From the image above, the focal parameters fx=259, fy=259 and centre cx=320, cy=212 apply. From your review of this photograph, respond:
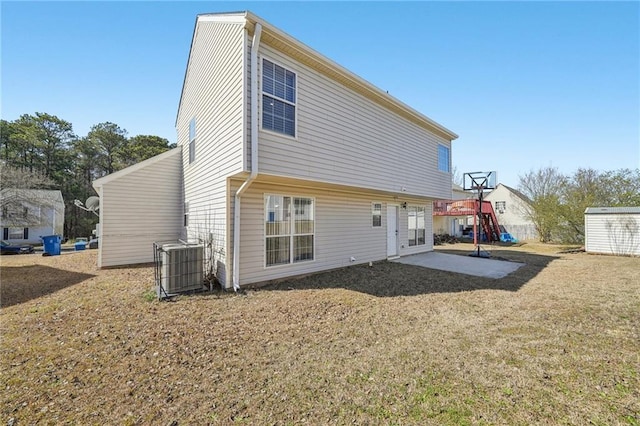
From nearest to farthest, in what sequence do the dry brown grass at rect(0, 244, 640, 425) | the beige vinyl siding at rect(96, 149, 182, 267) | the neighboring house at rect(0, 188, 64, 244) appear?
1. the dry brown grass at rect(0, 244, 640, 425)
2. the beige vinyl siding at rect(96, 149, 182, 267)
3. the neighboring house at rect(0, 188, 64, 244)

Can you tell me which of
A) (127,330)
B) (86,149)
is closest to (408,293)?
(127,330)

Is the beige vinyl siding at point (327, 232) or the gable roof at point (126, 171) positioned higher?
the gable roof at point (126, 171)

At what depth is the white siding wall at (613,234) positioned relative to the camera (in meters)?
A: 12.6

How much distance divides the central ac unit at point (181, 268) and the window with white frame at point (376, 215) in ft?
20.0

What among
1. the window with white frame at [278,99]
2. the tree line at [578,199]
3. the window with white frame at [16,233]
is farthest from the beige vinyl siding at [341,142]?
the window with white frame at [16,233]

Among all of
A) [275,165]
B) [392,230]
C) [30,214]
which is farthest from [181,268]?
[30,214]

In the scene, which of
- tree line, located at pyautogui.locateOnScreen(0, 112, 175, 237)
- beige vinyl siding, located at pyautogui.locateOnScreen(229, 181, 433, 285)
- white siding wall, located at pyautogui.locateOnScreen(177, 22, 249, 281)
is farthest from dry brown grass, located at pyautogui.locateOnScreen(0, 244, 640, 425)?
tree line, located at pyautogui.locateOnScreen(0, 112, 175, 237)

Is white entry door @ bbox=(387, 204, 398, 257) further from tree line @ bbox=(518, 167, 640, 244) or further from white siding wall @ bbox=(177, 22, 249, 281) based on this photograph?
tree line @ bbox=(518, 167, 640, 244)

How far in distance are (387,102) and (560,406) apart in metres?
8.73

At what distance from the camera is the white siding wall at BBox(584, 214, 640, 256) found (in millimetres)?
12625

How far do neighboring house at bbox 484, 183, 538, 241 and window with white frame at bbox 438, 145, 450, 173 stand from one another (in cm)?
1423

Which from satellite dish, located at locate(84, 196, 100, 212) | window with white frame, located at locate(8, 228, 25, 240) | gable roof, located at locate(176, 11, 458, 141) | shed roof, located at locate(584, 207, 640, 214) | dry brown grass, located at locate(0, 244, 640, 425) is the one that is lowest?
dry brown grass, located at locate(0, 244, 640, 425)

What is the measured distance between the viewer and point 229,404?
2.49 metres

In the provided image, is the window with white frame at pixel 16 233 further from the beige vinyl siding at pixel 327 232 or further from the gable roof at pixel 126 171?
the beige vinyl siding at pixel 327 232
